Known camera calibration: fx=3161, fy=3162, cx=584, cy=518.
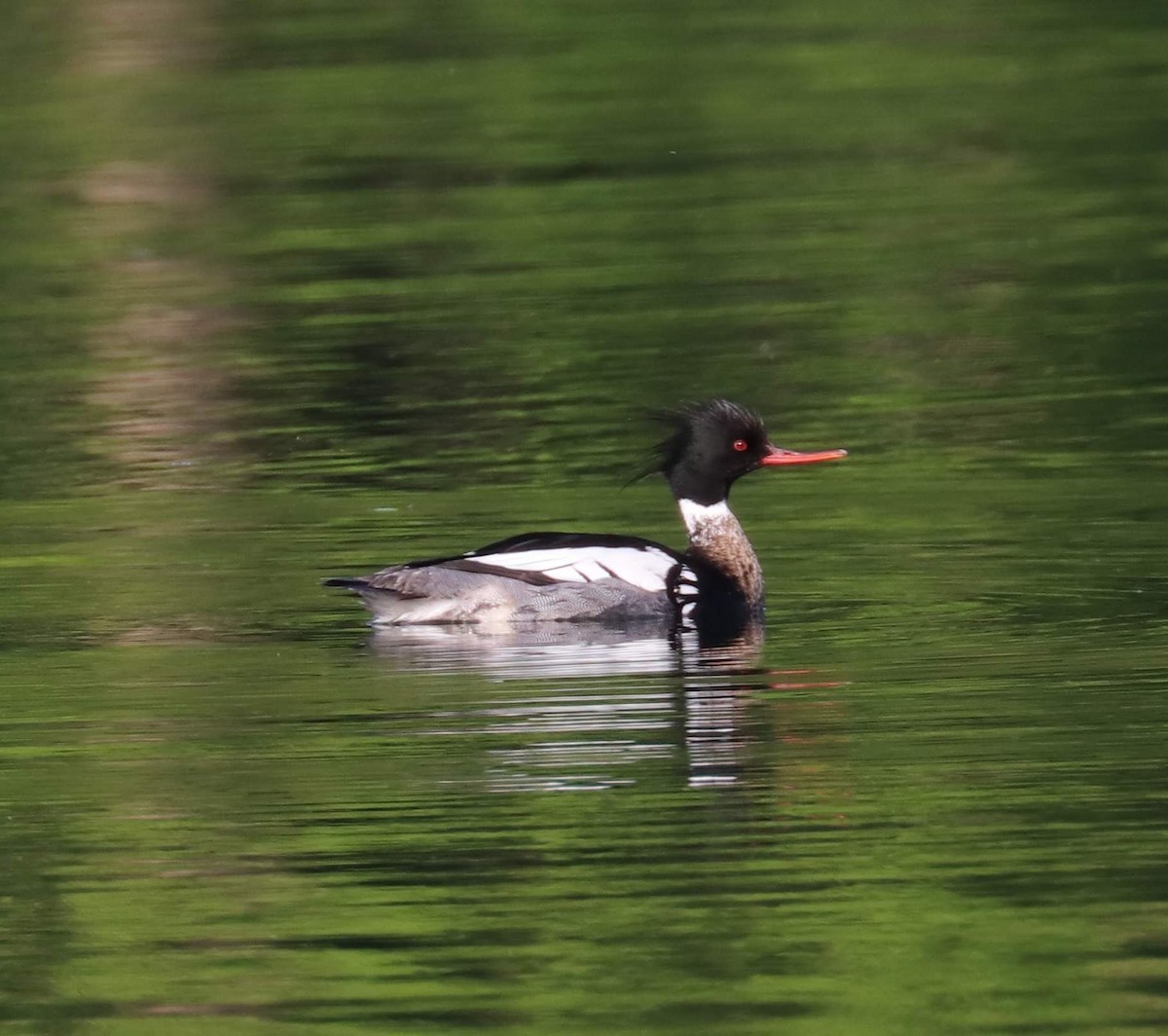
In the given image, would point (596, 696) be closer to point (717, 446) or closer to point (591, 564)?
point (591, 564)

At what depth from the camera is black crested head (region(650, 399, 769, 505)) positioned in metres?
13.8

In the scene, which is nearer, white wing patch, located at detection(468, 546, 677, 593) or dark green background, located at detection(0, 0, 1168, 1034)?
dark green background, located at detection(0, 0, 1168, 1034)

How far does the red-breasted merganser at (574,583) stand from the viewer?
507 inches

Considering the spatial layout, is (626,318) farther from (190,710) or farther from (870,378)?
(190,710)

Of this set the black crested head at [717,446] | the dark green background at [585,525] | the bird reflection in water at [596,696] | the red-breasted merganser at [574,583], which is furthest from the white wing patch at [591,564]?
the black crested head at [717,446]

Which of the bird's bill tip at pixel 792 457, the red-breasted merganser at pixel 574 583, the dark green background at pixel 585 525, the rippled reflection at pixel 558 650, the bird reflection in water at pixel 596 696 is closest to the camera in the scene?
the dark green background at pixel 585 525

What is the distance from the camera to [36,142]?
29.0 m

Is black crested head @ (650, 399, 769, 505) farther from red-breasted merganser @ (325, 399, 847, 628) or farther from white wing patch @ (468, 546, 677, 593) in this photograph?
white wing patch @ (468, 546, 677, 593)

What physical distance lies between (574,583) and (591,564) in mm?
107

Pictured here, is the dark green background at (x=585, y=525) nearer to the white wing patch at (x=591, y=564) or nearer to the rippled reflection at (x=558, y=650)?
the rippled reflection at (x=558, y=650)

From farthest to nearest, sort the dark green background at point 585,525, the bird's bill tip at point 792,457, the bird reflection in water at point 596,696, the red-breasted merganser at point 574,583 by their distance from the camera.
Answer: the bird's bill tip at point 792,457
the red-breasted merganser at point 574,583
the bird reflection in water at point 596,696
the dark green background at point 585,525

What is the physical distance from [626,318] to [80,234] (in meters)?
6.36

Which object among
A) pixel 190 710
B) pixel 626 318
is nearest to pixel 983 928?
pixel 190 710

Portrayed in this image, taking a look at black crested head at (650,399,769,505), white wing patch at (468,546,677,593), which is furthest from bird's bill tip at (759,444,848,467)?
white wing patch at (468,546,677,593)
